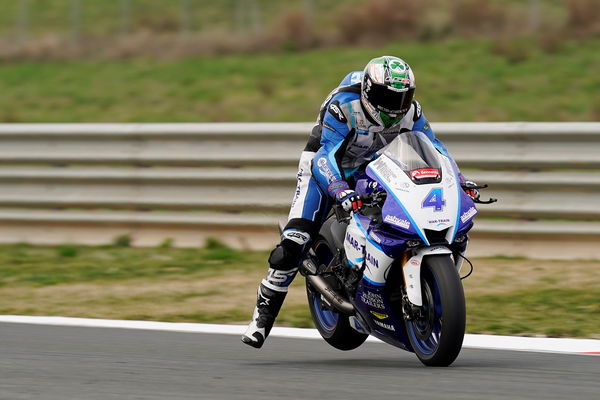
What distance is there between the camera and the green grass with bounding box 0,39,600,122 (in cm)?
1535

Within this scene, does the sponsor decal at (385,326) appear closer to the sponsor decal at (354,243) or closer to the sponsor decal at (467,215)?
the sponsor decal at (354,243)

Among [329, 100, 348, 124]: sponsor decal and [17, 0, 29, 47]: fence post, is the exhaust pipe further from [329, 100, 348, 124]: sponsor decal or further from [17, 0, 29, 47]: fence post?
[17, 0, 29, 47]: fence post

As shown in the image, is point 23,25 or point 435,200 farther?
point 23,25

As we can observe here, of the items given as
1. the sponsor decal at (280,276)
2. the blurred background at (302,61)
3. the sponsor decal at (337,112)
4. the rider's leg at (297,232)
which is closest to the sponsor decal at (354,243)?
the rider's leg at (297,232)

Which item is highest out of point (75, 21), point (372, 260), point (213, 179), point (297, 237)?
point (372, 260)

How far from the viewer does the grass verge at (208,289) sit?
7793 mm

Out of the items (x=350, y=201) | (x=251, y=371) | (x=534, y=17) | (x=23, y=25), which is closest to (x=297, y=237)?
(x=350, y=201)

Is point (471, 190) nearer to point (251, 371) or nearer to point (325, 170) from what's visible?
point (325, 170)

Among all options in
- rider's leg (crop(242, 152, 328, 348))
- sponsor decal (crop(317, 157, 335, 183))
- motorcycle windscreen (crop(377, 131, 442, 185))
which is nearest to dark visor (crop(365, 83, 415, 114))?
motorcycle windscreen (crop(377, 131, 442, 185))

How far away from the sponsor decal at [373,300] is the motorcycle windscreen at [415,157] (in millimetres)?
654

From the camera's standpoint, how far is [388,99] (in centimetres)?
615

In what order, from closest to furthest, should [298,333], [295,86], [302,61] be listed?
[298,333] → [295,86] → [302,61]

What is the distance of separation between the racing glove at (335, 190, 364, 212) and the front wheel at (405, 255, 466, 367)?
0.57 m

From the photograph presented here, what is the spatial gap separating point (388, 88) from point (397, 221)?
85cm
